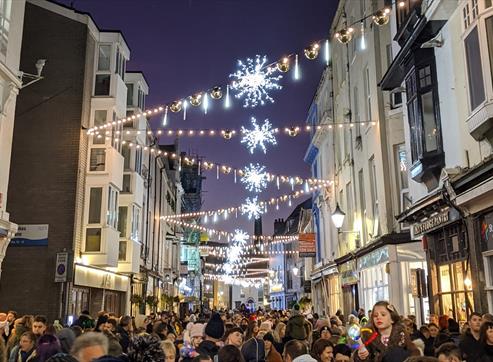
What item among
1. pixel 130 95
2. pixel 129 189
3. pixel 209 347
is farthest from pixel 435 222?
pixel 130 95

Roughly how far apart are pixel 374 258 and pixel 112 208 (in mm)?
12028

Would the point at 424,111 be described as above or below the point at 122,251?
above

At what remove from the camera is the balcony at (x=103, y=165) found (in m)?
24.2

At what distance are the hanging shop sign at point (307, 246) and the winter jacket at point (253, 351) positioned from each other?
79.8ft

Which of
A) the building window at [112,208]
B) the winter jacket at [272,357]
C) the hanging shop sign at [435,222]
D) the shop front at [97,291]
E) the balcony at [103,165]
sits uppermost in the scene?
the balcony at [103,165]

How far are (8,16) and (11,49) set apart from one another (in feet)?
3.31

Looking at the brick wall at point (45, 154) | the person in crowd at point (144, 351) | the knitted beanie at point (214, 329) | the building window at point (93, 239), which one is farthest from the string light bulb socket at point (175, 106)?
the person in crowd at point (144, 351)

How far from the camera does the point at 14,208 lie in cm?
2294

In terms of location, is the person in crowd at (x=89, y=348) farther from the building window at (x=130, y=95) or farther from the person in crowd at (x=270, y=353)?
the building window at (x=130, y=95)

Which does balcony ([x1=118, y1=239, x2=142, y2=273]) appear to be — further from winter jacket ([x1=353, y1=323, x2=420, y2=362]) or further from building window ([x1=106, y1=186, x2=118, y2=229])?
winter jacket ([x1=353, y1=323, x2=420, y2=362])

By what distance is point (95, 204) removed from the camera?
24375mm

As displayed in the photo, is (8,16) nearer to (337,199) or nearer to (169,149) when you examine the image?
(337,199)

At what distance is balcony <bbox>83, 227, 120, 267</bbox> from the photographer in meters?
23.6

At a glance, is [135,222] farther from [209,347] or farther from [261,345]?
[209,347]
